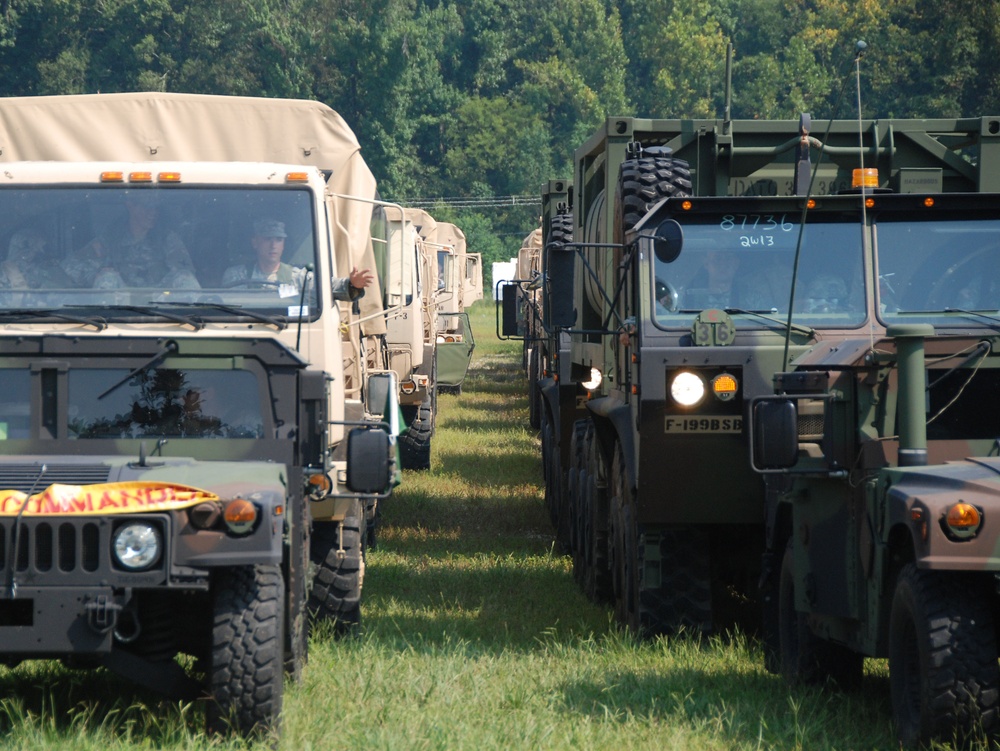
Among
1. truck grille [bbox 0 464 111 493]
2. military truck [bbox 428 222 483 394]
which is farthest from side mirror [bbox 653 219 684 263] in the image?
military truck [bbox 428 222 483 394]

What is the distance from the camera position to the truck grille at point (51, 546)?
5.84 metres

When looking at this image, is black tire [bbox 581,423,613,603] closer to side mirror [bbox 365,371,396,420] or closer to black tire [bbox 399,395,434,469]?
side mirror [bbox 365,371,396,420]

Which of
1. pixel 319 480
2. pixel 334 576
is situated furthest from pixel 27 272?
pixel 334 576

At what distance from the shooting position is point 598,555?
10477 mm

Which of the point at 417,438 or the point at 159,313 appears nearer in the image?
the point at 159,313

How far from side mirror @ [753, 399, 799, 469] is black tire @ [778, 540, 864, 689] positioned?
0.87m

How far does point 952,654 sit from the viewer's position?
5.81 meters

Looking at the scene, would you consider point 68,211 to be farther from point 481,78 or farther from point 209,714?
point 481,78

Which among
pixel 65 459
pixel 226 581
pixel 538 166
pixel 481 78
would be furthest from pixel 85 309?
pixel 481 78

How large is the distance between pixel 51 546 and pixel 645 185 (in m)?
4.24

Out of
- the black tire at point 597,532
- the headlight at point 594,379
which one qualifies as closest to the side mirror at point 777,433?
the black tire at point 597,532

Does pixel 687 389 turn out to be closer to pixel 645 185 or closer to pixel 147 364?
pixel 645 185

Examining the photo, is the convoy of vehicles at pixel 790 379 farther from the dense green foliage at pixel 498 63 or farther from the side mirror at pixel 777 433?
the dense green foliage at pixel 498 63

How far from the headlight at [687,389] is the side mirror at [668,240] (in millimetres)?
607
